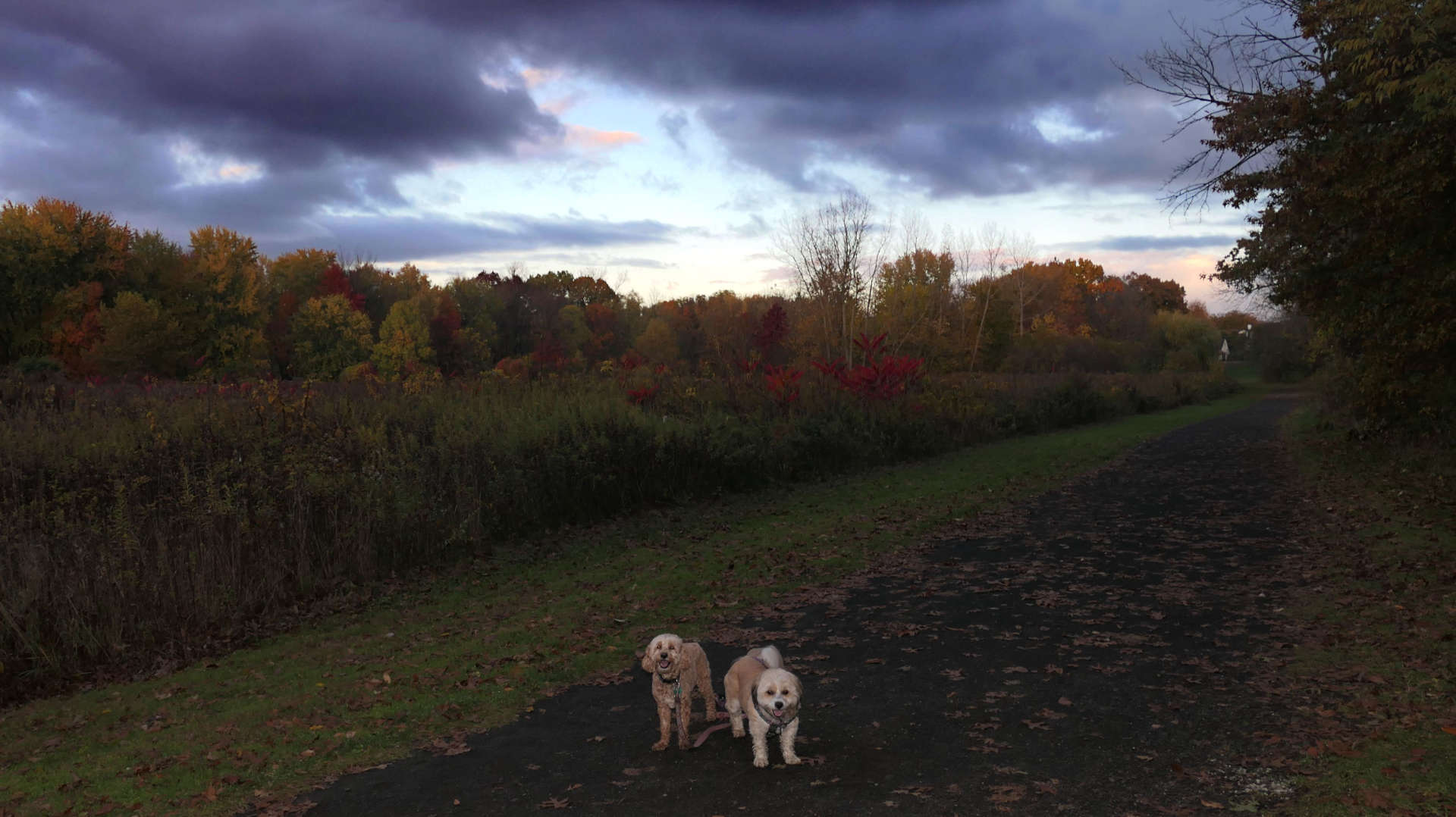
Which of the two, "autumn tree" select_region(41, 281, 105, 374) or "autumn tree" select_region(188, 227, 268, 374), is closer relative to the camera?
"autumn tree" select_region(41, 281, 105, 374)

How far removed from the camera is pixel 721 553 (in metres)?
13.2

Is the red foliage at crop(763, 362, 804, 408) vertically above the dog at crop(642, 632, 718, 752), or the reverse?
the red foliage at crop(763, 362, 804, 408)

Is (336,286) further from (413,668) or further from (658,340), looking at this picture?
(413,668)

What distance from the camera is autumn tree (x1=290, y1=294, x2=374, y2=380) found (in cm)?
7200

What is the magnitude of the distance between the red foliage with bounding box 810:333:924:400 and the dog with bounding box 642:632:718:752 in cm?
1911

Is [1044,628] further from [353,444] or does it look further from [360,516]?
[353,444]

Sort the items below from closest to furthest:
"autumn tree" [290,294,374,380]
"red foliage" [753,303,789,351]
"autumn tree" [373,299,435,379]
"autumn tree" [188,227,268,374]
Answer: "red foliage" [753,303,789,351], "autumn tree" [188,227,268,374], "autumn tree" [290,294,374,380], "autumn tree" [373,299,435,379]

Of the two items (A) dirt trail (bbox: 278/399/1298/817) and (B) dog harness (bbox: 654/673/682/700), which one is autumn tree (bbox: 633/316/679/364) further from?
(B) dog harness (bbox: 654/673/682/700)

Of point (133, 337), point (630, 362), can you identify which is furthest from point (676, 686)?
point (133, 337)

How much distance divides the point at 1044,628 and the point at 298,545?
28.3 ft

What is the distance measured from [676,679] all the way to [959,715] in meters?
2.01

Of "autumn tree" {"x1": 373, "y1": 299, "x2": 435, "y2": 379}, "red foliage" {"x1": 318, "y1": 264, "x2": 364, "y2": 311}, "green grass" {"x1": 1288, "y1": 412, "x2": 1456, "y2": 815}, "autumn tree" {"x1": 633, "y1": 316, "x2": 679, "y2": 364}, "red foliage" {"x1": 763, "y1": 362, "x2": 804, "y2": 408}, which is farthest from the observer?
"autumn tree" {"x1": 633, "y1": 316, "x2": 679, "y2": 364}

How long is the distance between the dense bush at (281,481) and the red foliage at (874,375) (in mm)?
4629

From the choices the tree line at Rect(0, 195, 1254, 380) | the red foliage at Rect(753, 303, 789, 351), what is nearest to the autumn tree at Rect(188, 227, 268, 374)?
the tree line at Rect(0, 195, 1254, 380)
